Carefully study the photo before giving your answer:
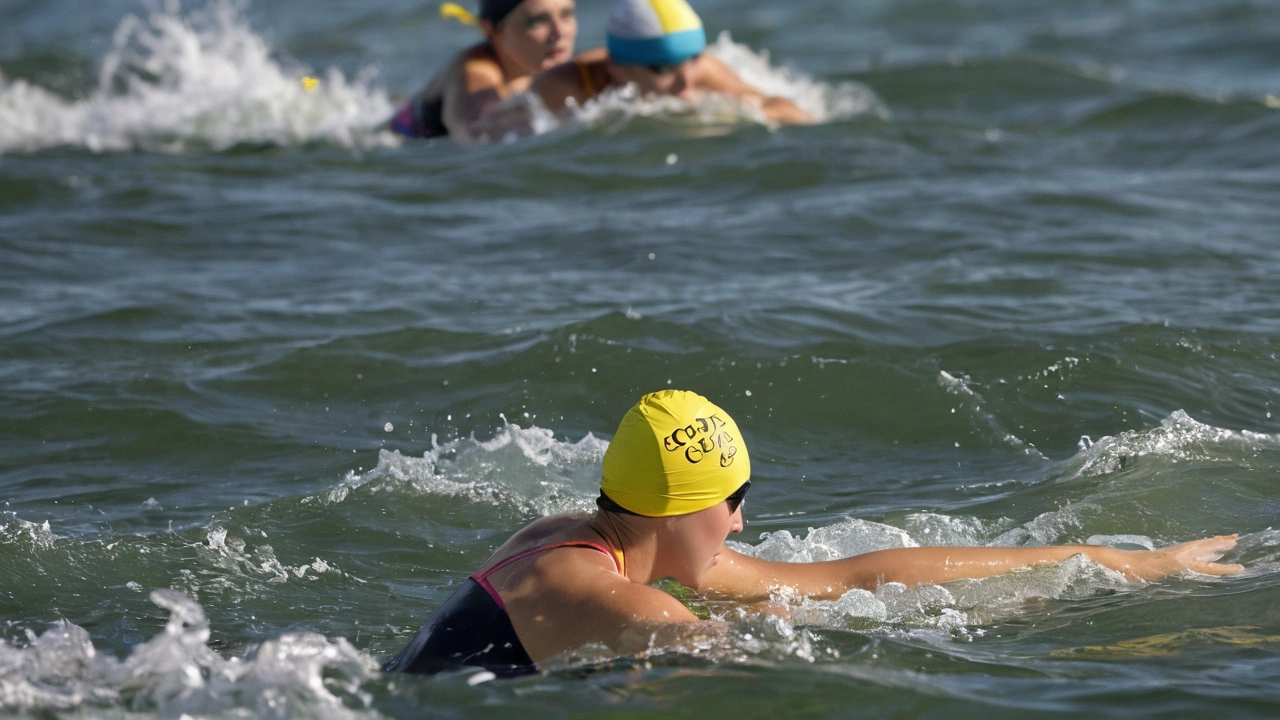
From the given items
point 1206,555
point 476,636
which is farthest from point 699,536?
point 1206,555

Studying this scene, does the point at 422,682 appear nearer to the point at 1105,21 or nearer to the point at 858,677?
the point at 858,677

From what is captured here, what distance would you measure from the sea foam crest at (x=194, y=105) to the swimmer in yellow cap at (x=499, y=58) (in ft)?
3.47

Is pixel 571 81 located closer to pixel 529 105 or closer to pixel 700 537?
pixel 529 105

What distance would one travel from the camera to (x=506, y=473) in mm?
6512

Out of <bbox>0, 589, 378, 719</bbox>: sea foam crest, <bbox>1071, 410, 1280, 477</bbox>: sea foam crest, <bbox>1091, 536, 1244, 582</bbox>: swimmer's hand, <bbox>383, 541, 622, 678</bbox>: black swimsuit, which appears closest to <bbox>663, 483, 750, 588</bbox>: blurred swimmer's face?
<bbox>383, 541, 622, 678</bbox>: black swimsuit

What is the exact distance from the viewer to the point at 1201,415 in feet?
22.9

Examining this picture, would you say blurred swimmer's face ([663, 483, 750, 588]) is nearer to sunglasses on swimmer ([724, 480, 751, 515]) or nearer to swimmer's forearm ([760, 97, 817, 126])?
sunglasses on swimmer ([724, 480, 751, 515])

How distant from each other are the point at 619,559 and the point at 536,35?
8.86 metres

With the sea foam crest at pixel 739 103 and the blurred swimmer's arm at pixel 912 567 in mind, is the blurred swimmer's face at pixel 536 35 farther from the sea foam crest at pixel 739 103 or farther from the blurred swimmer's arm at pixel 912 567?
the blurred swimmer's arm at pixel 912 567

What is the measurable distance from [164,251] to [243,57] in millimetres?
7092

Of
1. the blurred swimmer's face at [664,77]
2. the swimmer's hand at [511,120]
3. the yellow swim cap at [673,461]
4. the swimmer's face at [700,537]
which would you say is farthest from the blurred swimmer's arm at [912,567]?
the swimmer's hand at [511,120]

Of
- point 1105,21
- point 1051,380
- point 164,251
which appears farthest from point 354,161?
point 1105,21

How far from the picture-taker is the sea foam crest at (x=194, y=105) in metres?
14.0

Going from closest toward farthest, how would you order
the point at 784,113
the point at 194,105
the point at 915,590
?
the point at 915,590 < the point at 784,113 < the point at 194,105
